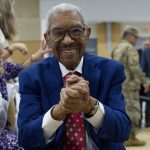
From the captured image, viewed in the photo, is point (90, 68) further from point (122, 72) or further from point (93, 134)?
point (93, 134)

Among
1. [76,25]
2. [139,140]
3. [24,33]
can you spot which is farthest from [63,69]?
[24,33]

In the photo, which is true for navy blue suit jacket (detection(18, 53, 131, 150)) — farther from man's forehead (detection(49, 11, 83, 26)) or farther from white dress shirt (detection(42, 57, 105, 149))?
man's forehead (detection(49, 11, 83, 26))

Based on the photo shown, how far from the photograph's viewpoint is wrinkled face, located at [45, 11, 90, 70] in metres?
1.20

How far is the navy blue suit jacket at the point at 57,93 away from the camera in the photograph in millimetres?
1217

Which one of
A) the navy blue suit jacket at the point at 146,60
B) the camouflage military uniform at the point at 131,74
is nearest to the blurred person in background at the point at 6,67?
the camouflage military uniform at the point at 131,74

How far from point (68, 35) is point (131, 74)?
3407mm

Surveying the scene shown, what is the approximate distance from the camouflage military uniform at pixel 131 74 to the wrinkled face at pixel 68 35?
3165mm

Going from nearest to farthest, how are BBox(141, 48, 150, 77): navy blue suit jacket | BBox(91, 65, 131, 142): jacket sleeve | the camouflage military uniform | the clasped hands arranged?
1. the clasped hands
2. BBox(91, 65, 131, 142): jacket sleeve
3. the camouflage military uniform
4. BBox(141, 48, 150, 77): navy blue suit jacket

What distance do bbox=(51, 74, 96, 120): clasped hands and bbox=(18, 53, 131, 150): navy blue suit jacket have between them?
12cm

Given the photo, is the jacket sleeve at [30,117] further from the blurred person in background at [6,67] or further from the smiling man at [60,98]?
the blurred person in background at [6,67]

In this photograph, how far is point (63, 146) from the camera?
1267 mm

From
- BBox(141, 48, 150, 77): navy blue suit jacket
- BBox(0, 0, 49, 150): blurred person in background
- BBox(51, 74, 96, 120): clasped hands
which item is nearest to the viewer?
BBox(51, 74, 96, 120): clasped hands

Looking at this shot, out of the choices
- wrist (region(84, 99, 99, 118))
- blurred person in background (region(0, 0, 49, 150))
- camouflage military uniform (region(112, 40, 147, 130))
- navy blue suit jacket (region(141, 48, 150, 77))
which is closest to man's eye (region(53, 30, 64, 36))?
wrist (region(84, 99, 99, 118))

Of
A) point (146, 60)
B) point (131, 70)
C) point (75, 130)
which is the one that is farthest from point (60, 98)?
point (146, 60)
